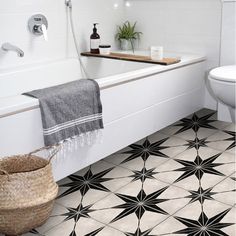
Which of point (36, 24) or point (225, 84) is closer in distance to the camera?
point (225, 84)

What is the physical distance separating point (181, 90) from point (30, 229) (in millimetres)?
1794

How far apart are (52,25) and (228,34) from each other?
4.71 ft

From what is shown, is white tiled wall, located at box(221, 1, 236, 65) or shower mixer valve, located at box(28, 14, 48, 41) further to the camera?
white tiled wall, located at box(221, 1, 236, 65)

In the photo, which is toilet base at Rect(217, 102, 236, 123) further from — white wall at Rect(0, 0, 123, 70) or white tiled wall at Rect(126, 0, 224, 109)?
white wall at Rect(0, 0, 123, 70)

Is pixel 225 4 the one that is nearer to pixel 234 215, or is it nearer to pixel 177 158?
pixel 177 158

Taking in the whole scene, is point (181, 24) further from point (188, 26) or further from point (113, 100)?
point (113, 100)

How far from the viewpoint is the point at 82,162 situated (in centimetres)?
244

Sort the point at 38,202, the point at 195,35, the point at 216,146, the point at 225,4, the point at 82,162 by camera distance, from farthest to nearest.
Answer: the point at 195,35, the point at 225,4, the point at 216,146, the point at 82,162, the point at 38,202

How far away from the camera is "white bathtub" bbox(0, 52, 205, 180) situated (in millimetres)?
2041

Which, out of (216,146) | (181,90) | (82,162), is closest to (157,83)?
(181,90)

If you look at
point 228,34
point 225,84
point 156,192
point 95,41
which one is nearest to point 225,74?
point 225,84

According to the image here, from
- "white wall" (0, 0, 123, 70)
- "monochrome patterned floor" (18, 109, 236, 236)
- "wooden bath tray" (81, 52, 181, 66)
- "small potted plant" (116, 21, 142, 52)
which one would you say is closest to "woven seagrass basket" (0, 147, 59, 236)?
"monochrome patterned floor" (18, 109, 236, 236)

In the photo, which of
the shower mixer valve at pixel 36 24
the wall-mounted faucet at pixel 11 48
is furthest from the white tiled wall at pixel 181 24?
the wall-mounted faucet at pixel 11 48

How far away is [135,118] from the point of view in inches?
110
